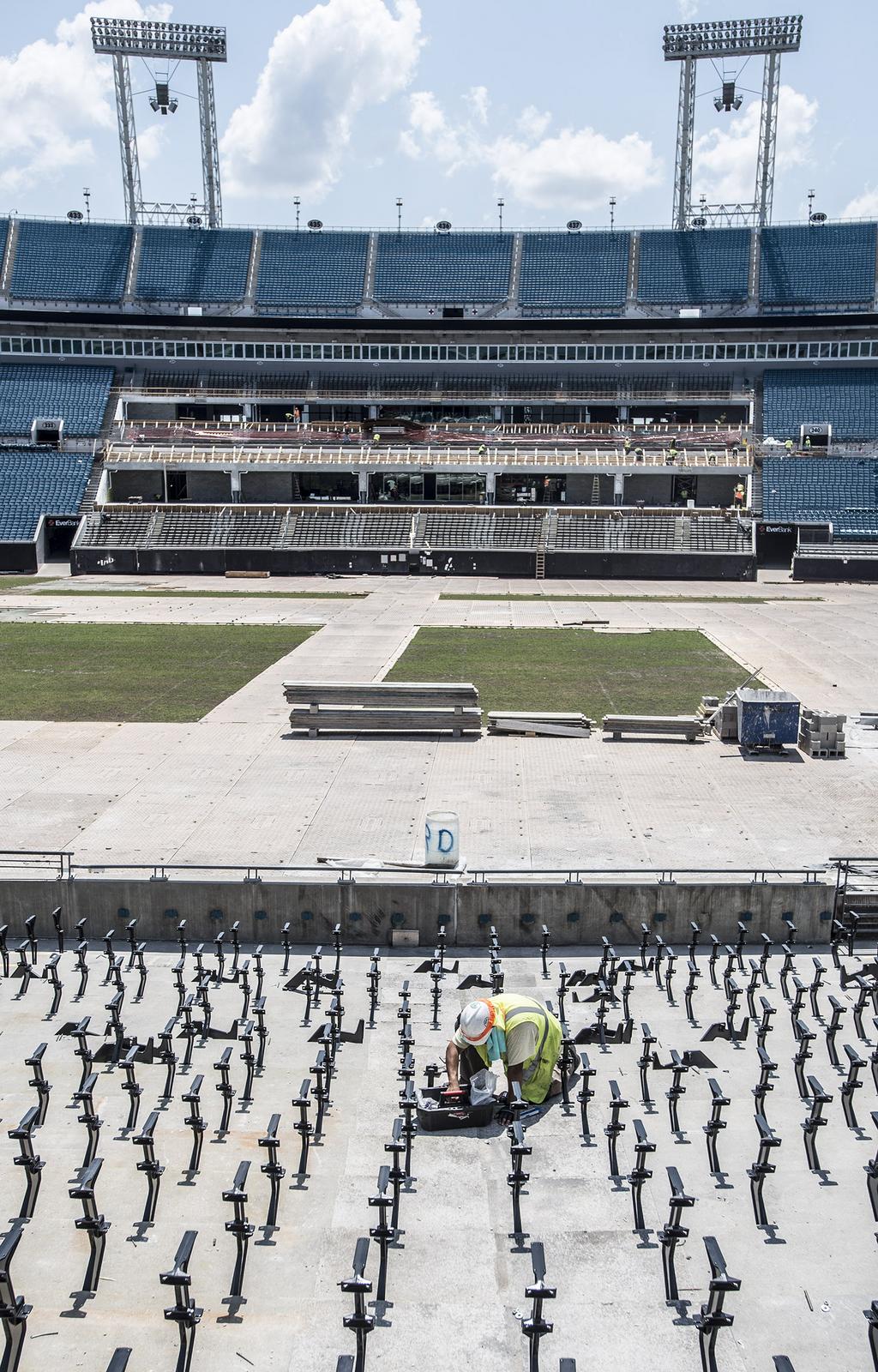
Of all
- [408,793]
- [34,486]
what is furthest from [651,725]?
[34,486]

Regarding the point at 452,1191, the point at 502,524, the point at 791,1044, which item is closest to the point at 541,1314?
the point at 452,1191

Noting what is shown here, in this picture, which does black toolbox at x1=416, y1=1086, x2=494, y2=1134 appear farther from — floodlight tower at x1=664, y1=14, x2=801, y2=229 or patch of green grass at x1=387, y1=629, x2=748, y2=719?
floodlight tower at x1=664, y1=14, x2=801, y2=229

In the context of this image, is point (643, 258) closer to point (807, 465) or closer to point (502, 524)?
point (807, 465)

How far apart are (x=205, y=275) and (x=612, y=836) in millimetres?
68219

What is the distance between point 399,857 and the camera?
15.5 m

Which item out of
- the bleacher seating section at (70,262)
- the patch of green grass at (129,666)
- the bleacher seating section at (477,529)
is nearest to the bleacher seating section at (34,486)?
the bleacher seating section at (70,262)

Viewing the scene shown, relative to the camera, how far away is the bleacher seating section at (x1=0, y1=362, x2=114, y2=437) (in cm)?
6562

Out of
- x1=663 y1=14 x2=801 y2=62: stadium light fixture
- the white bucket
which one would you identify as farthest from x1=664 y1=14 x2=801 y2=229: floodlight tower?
the white bucket

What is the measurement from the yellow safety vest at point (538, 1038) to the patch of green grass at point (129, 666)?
14706mm

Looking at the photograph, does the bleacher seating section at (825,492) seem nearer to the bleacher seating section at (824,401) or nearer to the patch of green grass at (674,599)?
the bleacher seating section at (824,401)

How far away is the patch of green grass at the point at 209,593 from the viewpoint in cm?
4541

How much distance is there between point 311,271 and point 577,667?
2177 inches

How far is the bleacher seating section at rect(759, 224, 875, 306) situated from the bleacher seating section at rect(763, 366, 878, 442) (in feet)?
18.6

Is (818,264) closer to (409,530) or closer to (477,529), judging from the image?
(477,529)
